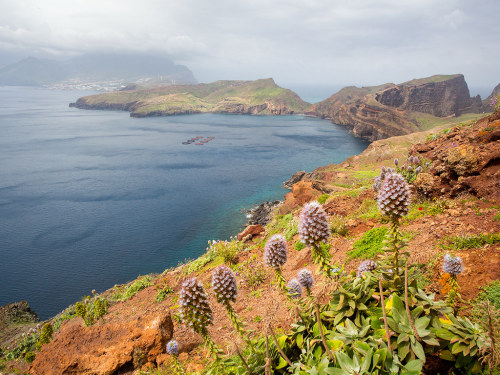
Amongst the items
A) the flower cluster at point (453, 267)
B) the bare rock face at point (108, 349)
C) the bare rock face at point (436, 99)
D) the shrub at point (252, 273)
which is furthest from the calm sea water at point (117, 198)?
the bare rock face at point (436, 99)

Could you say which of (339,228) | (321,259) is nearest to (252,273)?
(339,228)

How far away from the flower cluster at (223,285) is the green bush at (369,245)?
5.01 metres

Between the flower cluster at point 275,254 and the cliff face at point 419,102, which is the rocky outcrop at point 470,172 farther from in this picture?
the cliff face at point 419,102

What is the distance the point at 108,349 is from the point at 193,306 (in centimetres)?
588

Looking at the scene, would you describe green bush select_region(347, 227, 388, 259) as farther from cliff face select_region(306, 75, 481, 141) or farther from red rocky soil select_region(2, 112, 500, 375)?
cliff face select_region(306, 75, 481, 141)

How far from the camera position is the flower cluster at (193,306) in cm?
430

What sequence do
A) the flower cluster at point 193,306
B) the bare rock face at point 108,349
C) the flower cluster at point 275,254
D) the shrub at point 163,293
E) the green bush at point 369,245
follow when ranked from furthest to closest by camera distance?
the shrub at point 163,293 → the green bush at point 369,245 → the bare rock face at point 108,349 → the flower cluster at point 275,254 → the flower cluster at point 193,306

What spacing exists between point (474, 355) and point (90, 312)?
1715cm

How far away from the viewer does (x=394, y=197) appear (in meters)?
3.76

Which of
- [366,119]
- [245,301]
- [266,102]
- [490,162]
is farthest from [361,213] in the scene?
[266,102]

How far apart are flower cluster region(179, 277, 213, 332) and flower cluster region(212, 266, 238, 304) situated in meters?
0.28

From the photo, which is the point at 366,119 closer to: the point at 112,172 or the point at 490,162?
the point at 112,172

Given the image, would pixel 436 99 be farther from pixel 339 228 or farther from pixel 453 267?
pixel 453 267

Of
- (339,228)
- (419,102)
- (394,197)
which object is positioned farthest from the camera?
(419,102)
